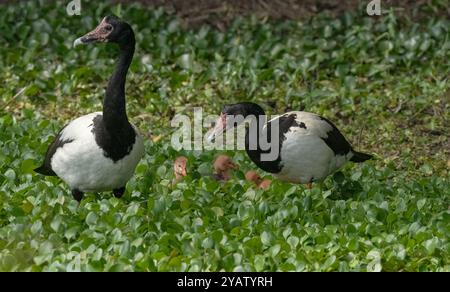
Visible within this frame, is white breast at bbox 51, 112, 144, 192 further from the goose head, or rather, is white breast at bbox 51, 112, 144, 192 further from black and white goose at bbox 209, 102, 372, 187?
black and white goose at bbox 209, 102, 372, 187

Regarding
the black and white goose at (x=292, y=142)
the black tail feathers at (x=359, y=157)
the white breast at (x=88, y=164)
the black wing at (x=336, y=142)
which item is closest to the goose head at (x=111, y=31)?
the white breast at (x=88, y=164)

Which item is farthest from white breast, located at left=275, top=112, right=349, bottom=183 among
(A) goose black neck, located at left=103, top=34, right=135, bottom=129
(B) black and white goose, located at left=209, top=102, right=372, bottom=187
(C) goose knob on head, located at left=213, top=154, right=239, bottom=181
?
(A) goose black neck, located at left=103, top=34, right=135, bottom=129

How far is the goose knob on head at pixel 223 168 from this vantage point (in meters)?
9.36

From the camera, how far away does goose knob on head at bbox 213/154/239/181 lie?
30.7 ft

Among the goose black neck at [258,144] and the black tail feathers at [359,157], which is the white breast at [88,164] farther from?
the black tail feathers at [359,157]

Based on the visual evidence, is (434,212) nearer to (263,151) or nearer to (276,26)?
(263,151)

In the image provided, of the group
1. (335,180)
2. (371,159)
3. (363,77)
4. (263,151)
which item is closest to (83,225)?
(263,151)

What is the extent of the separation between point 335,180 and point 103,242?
233 cm

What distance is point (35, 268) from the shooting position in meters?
7.14

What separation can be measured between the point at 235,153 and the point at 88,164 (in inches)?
80.7

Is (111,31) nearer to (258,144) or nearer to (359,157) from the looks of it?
(258,144)

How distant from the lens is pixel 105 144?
817cm

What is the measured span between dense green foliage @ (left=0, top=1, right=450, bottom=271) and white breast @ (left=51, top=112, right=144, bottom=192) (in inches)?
6.6

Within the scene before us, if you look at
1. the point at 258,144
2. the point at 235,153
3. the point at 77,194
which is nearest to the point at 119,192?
the point at 77,194
